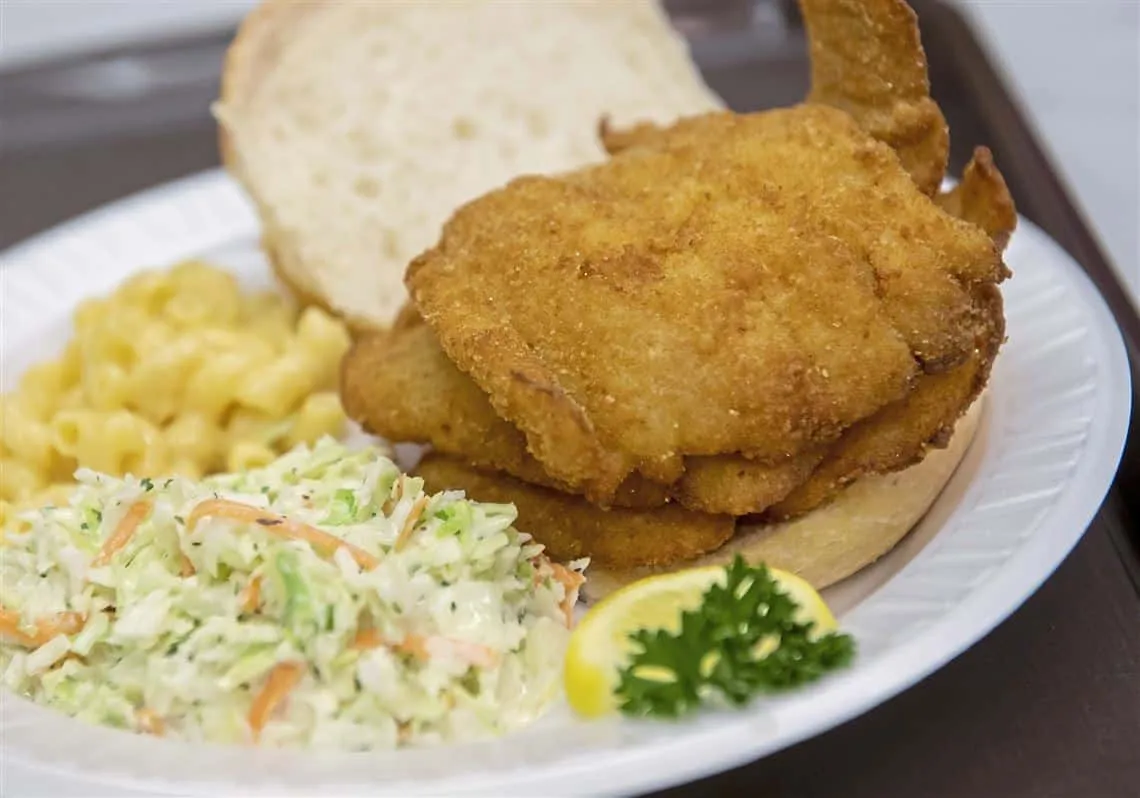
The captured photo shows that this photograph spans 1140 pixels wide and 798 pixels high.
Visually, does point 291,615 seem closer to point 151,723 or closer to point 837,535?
point 151,723

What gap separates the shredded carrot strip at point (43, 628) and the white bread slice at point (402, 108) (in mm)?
1057

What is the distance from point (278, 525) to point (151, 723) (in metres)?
0.32

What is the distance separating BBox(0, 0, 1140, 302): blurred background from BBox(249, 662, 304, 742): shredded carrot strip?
7.83 ft

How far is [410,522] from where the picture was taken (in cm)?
182

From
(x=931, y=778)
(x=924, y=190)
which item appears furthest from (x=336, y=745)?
(x=924, y=190)

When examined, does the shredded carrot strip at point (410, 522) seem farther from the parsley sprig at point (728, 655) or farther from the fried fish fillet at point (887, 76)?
the fried fish fillet at point (887, 76)

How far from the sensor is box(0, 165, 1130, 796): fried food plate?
1.43 metres

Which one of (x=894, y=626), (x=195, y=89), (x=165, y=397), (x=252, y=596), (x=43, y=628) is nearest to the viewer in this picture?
(x=894, y=626)

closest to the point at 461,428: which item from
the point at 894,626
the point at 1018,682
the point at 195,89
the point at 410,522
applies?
the point at 410,522

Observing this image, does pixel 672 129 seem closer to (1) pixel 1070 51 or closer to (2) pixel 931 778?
(2) pixel 931 778

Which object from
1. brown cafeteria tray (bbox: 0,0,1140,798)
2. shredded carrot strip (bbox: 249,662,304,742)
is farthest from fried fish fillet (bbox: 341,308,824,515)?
shredded carrot strip (bbox: 249,662,304,742)

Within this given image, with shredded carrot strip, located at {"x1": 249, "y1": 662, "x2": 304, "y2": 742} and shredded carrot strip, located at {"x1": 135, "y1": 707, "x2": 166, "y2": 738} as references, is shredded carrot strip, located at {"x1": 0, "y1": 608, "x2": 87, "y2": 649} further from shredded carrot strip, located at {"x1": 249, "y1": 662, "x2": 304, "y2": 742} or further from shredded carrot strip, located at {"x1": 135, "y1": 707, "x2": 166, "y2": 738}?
shredded carrot strip, located at {"x1": 249, "y1": 662, "x2": 304, "y2": 742}

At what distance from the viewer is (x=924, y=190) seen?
1975 mm

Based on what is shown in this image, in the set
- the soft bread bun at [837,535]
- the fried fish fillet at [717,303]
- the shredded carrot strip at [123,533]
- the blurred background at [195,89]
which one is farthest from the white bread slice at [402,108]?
the soft bread bun at [837,535]
